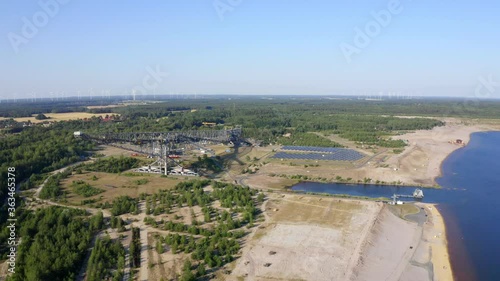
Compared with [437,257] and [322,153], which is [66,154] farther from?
[437,257]

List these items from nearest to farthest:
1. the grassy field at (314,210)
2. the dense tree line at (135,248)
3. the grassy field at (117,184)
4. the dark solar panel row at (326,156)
Answer: the dense tree line at (135,248) → the grassy field at (314,210) → the grassy field at (117,184) → the dark solar panel row at (326,156)

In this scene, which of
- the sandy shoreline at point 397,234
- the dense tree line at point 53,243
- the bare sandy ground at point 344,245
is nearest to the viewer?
the dense tree line at point 53,243

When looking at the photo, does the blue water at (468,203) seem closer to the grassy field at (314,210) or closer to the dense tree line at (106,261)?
the grassy field at (314,210)

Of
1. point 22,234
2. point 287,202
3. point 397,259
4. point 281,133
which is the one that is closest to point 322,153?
point 281,133

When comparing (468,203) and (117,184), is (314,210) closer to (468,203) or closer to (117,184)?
(468,203)

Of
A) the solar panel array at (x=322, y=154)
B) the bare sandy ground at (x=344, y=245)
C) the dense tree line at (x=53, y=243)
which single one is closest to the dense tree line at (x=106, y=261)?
the dense tree line at (x=53, y=243)

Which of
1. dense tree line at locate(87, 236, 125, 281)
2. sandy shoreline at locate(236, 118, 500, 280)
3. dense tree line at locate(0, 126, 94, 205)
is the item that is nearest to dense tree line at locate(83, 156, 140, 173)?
dense tree line at locate(0, 126, 94, 205)

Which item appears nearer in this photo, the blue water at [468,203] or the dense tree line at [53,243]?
the dense tree line at [53,243]
